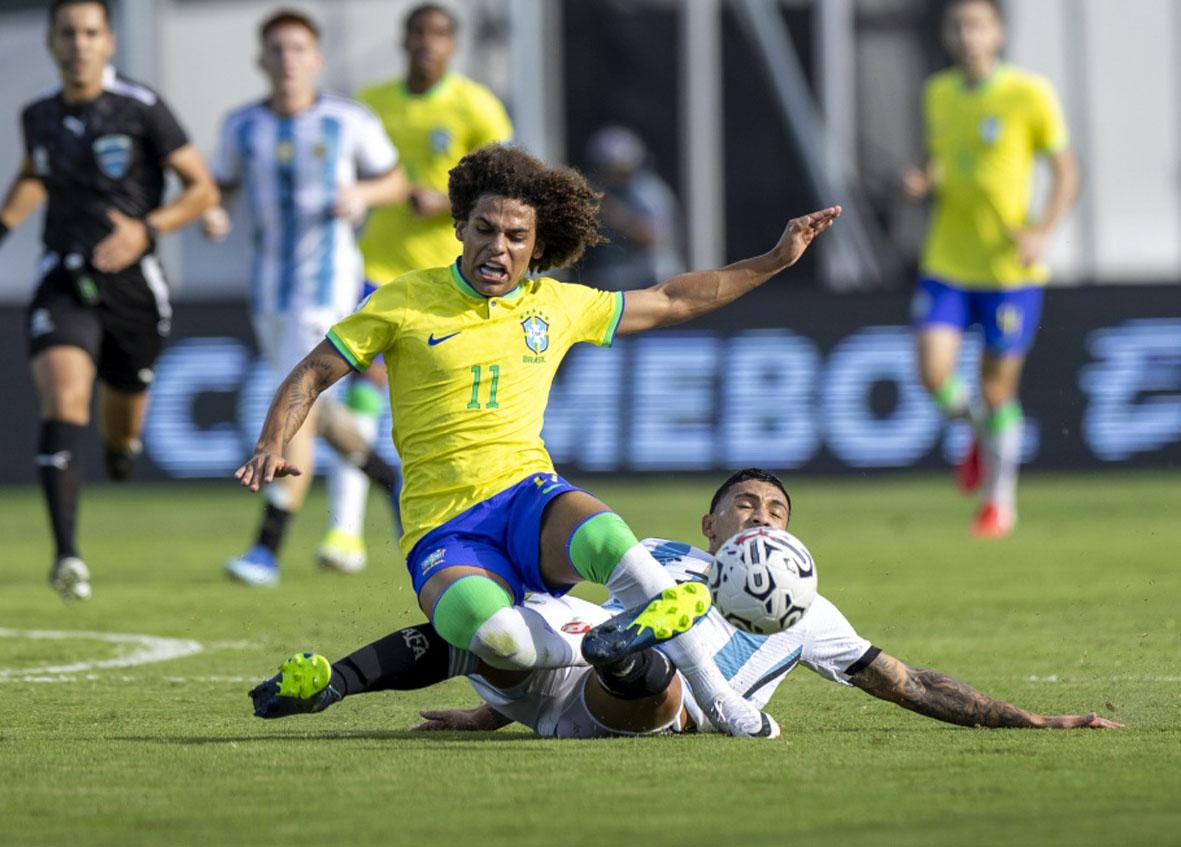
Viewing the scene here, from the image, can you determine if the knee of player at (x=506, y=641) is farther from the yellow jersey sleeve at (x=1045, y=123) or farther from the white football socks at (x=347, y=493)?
the yellow jersey sleeve at (x=1045, y=123)

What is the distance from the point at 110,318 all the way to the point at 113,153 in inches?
27.9

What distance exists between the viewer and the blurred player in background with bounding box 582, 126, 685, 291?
18.0 metres

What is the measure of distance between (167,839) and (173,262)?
53.1 feet

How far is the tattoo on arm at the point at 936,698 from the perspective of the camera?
5.75 m

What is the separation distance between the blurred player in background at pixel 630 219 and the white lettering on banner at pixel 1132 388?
12.1ft

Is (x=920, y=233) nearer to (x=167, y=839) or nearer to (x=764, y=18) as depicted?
(x=764, y=18)

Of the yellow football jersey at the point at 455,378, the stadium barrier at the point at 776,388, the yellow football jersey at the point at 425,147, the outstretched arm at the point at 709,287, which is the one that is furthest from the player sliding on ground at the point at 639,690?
the stadium barrier at the point at 776,388

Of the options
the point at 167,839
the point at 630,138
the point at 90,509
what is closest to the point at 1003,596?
the point at 167,839

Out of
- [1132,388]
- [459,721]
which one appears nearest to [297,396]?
[459,721]

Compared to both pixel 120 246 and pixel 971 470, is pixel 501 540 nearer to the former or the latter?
pixel 120 246

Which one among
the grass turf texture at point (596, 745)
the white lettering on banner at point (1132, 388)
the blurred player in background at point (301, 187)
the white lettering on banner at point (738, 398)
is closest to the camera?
the grass turf texture at point (596, 745)

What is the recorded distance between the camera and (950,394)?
1320 centimetres

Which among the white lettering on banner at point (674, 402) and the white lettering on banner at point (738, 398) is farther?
the white lettering on banner at point (674, 402)

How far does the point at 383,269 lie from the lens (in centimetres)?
1177
